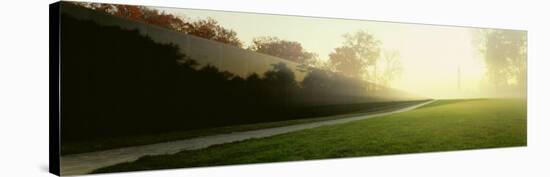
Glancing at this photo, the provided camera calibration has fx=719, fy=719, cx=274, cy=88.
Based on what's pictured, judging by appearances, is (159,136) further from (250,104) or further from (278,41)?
(278,41)

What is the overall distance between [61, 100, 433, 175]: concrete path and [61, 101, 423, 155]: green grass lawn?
0.06m

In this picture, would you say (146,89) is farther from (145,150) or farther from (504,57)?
(504,57)

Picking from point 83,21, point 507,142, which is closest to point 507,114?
point 507,142

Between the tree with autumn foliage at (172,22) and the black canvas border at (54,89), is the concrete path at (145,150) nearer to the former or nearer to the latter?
the black canvas border at (54,89)

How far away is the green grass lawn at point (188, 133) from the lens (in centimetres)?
988

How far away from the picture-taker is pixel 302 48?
11.8 m

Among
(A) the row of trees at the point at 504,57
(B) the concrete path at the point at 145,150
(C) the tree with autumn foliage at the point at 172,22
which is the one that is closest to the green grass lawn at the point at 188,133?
(B) the concrete path at the point at 145,150

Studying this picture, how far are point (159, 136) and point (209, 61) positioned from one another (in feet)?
4.47

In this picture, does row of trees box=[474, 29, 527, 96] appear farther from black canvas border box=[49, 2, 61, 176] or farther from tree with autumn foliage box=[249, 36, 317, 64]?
black canvas border box=[49, 2, 61, 176]

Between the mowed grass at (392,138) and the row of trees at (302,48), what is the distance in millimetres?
889

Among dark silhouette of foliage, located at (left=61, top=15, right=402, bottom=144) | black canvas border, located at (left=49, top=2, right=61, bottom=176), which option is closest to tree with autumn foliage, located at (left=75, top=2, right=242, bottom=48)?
dark silhouette of foliage, located at (left=61, top=15, right=402, bottom=144)

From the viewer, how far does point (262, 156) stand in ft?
37.2

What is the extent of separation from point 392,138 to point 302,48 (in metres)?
2.46

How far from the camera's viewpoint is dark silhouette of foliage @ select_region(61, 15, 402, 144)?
979 cm
